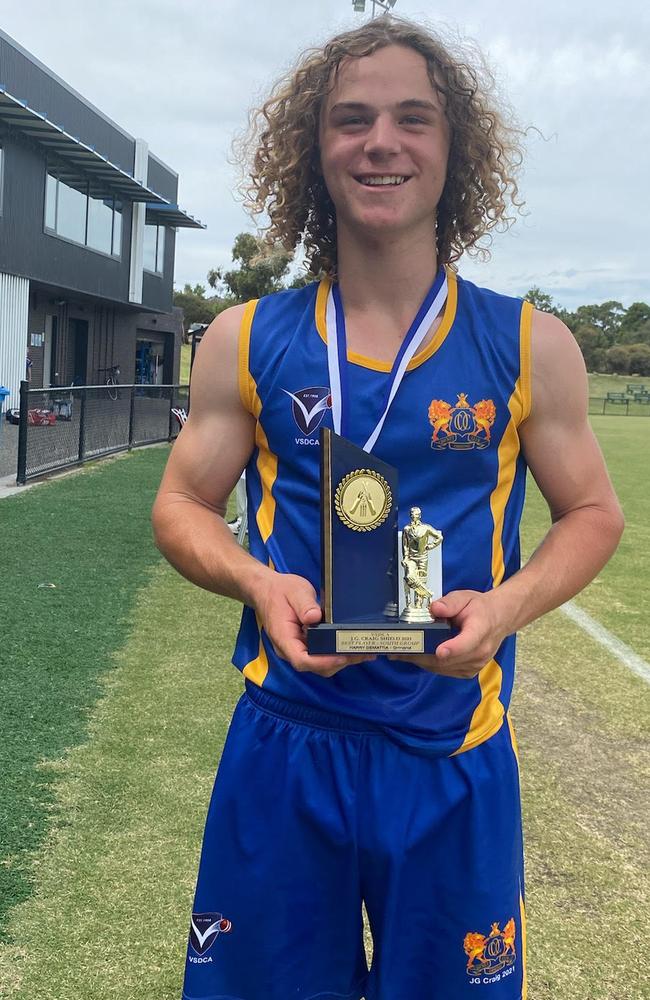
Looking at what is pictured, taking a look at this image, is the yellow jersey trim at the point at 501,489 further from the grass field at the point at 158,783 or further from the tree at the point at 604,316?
the tree at the point at 604,316

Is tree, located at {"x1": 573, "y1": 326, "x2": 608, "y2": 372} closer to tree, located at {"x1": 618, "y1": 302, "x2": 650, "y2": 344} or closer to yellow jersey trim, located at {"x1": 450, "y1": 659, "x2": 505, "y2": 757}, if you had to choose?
tree, located at {"x1": 618, "y1": 302, "x2": 650, "y2": 344}

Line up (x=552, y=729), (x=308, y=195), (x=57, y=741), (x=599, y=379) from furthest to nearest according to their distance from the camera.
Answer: (x=599, y=379), (x=552, y=729), (x=57, y=741), (x=308, y=195)

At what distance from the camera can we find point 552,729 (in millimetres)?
4688

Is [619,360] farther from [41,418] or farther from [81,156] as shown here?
[41,418]

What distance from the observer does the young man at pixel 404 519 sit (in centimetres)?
170

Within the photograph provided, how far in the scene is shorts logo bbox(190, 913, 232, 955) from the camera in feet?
5.81

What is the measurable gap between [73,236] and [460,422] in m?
25.8

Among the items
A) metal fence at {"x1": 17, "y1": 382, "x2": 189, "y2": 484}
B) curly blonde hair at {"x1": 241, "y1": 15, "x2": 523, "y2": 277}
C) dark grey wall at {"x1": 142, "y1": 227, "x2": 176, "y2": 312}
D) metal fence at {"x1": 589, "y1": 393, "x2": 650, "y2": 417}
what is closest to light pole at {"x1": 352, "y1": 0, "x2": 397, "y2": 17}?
curly blonde hair at {"x1": 241, "y1": 15, "x2": 523, "y2": 277}

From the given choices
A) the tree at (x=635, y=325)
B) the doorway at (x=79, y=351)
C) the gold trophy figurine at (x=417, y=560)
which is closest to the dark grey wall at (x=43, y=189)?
the doorway at (x=79, y=351)

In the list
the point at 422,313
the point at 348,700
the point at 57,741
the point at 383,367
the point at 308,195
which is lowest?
the point at 57,741

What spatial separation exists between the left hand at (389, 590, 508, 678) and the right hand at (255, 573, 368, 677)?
12cm

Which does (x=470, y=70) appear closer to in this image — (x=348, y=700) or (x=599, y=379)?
(x=348, y=700)

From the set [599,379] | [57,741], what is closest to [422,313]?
[57,741]

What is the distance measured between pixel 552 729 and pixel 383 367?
3.47 meters
